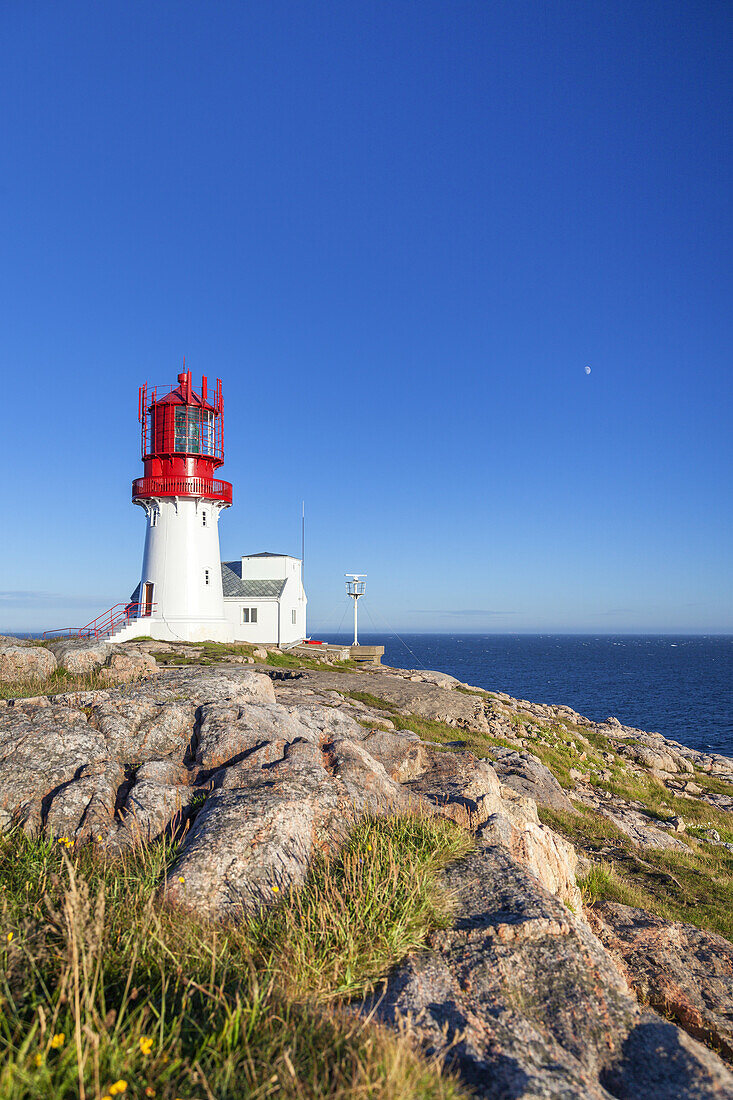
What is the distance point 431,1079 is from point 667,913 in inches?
299

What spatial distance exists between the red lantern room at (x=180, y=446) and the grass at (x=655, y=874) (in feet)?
94.4

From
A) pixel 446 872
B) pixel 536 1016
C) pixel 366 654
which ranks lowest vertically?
pixel 366 654

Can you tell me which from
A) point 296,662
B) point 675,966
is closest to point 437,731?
point 675,966

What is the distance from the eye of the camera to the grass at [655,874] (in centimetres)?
916

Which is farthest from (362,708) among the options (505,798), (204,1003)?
(204,1003)

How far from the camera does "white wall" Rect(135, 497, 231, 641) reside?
36719 mm

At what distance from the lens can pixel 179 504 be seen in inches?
1448

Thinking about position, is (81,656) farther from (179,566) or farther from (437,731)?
(179,566)

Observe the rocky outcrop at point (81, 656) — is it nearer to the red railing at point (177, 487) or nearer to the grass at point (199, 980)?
the grass at point (199, 980)

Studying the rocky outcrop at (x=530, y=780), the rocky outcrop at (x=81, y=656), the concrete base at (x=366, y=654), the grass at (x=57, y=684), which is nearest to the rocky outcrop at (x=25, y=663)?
the grass at (x=57, y=684)

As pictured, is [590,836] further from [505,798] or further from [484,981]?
[484,981]

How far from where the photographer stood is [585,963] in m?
4.71

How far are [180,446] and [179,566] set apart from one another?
24.2 ft

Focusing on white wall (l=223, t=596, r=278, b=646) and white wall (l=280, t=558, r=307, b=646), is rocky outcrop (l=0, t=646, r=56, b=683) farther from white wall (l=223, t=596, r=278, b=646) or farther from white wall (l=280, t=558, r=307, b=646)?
white wall (l=280, t=558, r=307, b=646)
